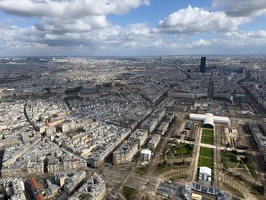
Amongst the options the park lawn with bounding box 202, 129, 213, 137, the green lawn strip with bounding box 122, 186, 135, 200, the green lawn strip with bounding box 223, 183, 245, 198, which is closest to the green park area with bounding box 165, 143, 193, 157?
the park lawn with bounding box 202, 129, 213, 137

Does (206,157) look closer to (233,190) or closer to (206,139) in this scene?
(206,139)

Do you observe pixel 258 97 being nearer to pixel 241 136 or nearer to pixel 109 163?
pixel 241 136

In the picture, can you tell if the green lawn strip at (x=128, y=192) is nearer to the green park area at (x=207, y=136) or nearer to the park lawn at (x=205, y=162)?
the park lawn at (x=205, y=162)

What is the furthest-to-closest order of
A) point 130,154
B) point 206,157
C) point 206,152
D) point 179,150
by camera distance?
1. point 179,150
2. point 206,152
3. point 206,157
4. point 130,154

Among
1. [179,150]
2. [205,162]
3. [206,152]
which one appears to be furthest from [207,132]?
[205,162]

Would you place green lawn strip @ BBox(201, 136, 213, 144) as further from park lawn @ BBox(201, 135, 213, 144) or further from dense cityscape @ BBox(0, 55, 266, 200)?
dense cityscape @ BBox(0, 55, 266, 200)
